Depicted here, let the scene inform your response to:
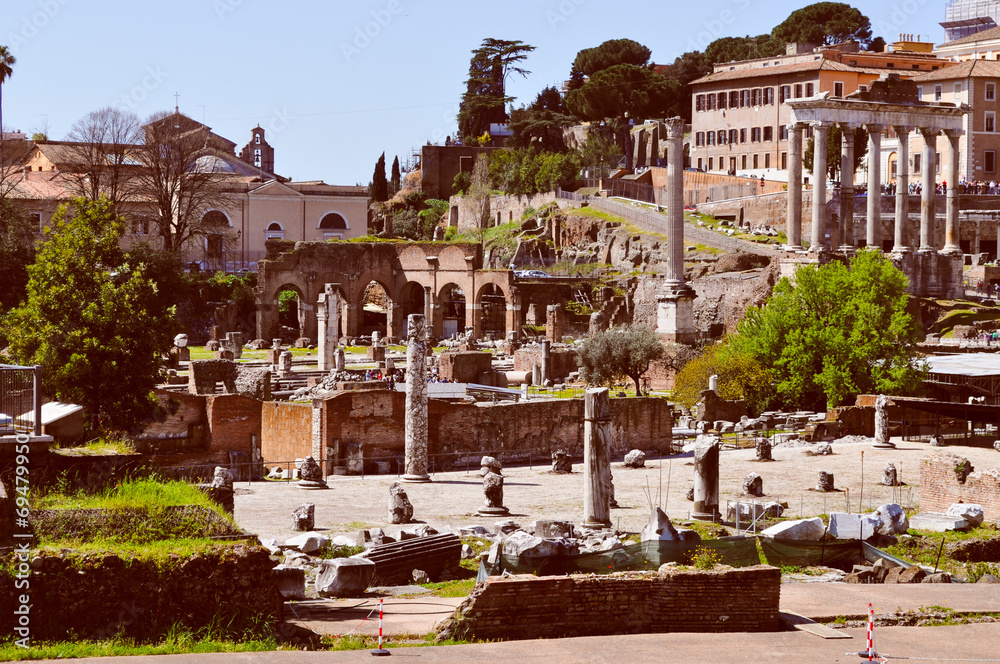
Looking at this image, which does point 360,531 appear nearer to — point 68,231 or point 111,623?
point 111,623

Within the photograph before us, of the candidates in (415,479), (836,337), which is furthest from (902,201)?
(415,479)

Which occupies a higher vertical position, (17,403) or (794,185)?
(794,185)

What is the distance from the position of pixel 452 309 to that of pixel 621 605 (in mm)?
57903

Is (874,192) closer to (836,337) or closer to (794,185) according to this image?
(794,185)

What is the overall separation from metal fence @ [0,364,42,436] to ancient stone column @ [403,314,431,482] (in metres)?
13.4

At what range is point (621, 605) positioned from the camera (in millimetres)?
13727

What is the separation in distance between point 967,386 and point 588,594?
27.0 m

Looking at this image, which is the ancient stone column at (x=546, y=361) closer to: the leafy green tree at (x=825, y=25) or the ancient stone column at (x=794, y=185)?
the ancient stone column at (x=794, y=185)

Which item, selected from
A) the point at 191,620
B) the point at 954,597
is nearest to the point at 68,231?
the point at 191,620

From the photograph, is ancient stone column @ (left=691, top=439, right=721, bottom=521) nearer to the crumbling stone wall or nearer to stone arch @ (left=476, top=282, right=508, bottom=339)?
the crumbling stone wall

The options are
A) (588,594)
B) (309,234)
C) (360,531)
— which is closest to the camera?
(588,594)

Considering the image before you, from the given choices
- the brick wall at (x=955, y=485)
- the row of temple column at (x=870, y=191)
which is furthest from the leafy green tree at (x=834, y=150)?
the brick wall at (x=955, y=485)

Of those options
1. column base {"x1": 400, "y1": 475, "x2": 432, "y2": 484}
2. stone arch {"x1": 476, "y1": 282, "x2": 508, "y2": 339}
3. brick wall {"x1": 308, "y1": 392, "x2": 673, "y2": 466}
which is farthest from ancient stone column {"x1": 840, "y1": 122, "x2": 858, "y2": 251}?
column base {"x1": 400, "y1": 475, "x2": 432, "y2": 484}

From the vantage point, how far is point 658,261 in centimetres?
6531
